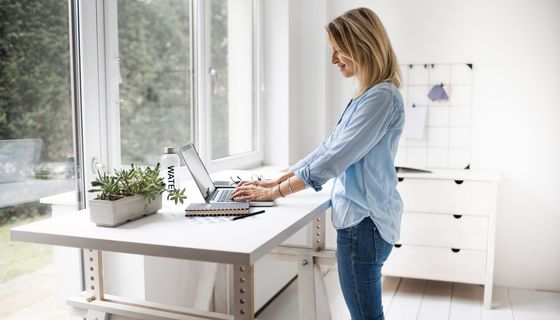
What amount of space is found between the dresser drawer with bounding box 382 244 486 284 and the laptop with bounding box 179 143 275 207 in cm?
154

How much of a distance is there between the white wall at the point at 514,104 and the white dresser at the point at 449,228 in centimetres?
29

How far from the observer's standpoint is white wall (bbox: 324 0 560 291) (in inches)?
124

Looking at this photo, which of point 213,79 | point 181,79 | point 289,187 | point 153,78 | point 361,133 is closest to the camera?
point 361,133

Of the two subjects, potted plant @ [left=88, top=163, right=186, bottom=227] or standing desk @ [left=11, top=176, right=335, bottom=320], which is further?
potted plant @ [left=88, top=163, right=186, bottom=227]

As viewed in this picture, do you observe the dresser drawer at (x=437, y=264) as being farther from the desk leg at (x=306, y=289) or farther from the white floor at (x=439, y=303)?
the desk leg at (x=306, y=289)

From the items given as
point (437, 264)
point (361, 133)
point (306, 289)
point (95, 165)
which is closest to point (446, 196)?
point (437, 264)

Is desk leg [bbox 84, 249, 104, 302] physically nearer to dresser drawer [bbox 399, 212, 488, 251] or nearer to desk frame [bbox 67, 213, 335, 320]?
desk frame [bbox 67, 213, 335, 320]

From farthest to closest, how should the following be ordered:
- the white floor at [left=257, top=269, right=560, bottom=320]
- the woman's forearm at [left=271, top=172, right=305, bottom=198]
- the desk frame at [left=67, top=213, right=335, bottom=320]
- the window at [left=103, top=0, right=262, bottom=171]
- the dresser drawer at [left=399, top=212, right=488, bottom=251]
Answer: the dresser drawer at [left=399, top=212, right=488, bottom=251]
the white floor at [left=257, top=269, right=560, bottom=320]
the window at [left=103, top=0, right=262, bottom=171]
the woman's forearm at [left=271, top=172, right=305, bottom=198]
the desk frame at [left=67, top=213, right=335, bottom=320]

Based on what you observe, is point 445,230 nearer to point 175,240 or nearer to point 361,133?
point 361,133

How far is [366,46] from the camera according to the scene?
1648mm

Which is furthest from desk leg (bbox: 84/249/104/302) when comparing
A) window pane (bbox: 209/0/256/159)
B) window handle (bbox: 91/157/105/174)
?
window pane (bbox: 209/0/256/159)

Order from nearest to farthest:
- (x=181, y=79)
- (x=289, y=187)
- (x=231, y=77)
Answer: (x=289, y=187)
(x=181, y=79)
(x=231, y=77)

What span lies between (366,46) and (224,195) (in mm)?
672

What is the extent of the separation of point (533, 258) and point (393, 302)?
93 centimetres
